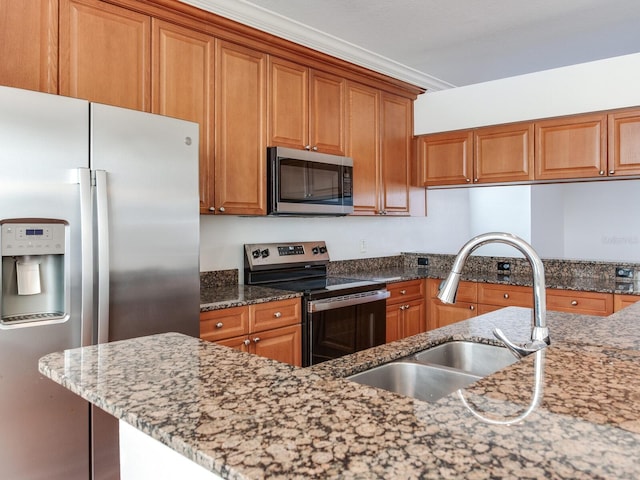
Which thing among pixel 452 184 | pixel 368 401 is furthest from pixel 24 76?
pixel 452 184

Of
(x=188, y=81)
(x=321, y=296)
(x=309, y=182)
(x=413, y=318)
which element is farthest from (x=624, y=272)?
(x=188, y=81)

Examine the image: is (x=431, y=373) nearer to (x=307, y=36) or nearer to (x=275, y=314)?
(x=275, y=314)

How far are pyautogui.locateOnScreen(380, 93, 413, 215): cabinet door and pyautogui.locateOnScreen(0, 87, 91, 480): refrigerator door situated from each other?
2.61m

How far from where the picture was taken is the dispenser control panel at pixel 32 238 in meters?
1.63

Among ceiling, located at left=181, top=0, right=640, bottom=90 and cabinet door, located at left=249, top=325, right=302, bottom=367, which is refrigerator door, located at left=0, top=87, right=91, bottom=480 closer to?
cabinet door, located at left=249, top=325, right=302, bottom=367

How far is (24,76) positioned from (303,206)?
5.57ft

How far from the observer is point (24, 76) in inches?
81.4

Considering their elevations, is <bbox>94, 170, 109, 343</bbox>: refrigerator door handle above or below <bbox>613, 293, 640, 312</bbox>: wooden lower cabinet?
above

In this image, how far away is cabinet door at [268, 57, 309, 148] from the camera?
10.3ft

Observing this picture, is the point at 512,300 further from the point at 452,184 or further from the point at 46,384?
the point at 46,384

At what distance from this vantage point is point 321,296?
2.96m

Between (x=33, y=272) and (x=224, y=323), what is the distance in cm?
98

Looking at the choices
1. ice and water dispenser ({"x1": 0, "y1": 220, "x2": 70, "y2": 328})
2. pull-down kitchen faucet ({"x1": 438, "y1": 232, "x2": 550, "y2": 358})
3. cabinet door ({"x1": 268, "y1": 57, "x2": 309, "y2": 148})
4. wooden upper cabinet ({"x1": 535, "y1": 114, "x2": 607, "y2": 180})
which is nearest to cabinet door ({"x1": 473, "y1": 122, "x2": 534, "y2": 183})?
wooden upper cabinet ({"x1": 535, "y1": 114, "x2": 607, "y2": 180})

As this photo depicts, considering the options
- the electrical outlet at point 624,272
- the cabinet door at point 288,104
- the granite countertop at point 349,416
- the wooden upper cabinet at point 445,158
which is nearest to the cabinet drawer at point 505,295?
the electrical outlet at point 624,272
